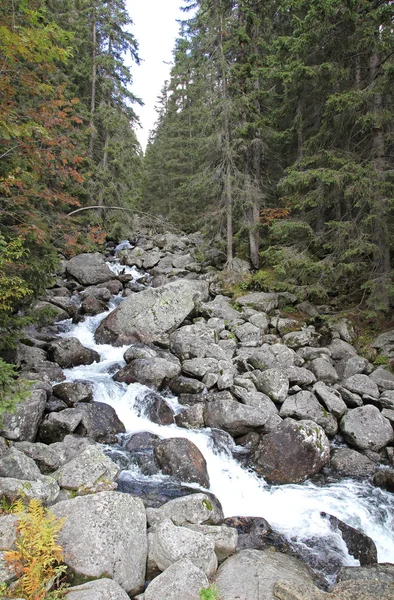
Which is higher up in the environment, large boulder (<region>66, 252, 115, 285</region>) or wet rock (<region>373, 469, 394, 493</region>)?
large boulder (<region>66, 252, 115, 285</region>)

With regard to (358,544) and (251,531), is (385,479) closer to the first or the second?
(358,544)

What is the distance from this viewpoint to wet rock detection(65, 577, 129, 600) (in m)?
3.41

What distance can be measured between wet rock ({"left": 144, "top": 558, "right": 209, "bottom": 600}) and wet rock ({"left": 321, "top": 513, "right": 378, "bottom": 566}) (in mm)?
3081

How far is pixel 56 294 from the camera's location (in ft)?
50.9

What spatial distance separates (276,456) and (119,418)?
381 cm

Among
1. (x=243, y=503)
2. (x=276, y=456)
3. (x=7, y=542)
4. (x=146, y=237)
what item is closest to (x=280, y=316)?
(x=276, y=456)

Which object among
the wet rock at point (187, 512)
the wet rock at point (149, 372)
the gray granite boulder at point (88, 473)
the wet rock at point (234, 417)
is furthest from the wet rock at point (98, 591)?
the wet rock at point (149, 372)

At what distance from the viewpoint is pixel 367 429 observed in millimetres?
8227

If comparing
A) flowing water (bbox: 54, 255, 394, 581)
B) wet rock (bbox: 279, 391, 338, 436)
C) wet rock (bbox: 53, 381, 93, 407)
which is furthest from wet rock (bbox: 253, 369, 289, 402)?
wet rock (bbox: 53, 381, 93, 407)

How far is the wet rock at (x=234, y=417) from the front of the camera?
8281 millimetres

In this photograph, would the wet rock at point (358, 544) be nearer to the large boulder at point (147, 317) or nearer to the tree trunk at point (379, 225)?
the tree trunk at point (379, 225)

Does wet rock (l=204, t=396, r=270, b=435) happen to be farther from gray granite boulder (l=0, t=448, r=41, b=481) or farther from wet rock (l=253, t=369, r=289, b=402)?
gray granite boulder (l=0, t=448, r=41, b=481)

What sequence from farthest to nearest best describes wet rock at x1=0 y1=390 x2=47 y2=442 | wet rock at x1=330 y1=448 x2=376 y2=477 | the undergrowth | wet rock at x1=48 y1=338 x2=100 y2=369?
wet rock at x1=48 y1=338 x2=100 y2=369 < wet rock at x1=330 y1=448 x2=376 y2=477 < wet rock at x1=0 y1=390 x2=47 y2=442 < the undergrowth

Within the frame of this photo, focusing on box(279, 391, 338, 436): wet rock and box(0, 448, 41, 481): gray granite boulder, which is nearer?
box(0, 448, 41, 481): gray granite boulder
